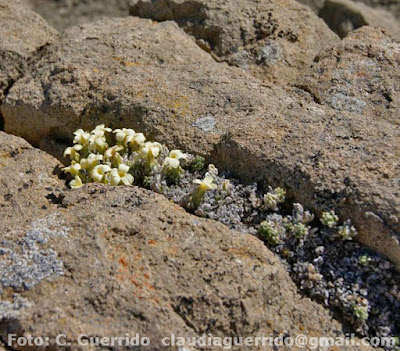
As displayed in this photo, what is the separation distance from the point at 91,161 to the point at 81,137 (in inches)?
12.5

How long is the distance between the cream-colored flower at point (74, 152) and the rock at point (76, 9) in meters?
6.71

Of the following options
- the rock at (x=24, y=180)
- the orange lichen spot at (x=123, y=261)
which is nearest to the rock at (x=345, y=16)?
the rock at (x=24, y=180)

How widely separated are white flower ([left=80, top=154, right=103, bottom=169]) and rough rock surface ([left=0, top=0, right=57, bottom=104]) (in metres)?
1.74

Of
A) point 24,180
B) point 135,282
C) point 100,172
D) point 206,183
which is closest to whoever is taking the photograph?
point 135,282

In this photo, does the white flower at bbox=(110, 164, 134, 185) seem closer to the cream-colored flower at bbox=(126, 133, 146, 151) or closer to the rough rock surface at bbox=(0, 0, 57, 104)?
the cream-colored flower at bbox=(126, 133, 146, 151)

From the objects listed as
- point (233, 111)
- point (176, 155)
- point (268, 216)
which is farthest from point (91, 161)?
point (268, 216)

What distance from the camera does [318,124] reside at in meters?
4.77

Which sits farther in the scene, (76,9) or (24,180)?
(76,9)

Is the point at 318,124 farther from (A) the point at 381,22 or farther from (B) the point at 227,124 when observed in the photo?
(A) the point at 381,22

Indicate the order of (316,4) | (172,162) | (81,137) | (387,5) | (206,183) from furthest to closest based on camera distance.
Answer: (387,5) < (316,4) < (81,137) < (172,162) < (206,183)

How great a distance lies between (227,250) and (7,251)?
168cm

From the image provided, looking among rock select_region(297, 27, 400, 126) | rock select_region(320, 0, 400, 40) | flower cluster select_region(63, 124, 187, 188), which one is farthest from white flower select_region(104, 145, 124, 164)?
rock select_region(320, 0, 400, 40)

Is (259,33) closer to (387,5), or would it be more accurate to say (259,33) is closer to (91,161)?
(91,161)

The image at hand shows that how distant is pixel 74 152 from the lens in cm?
507
